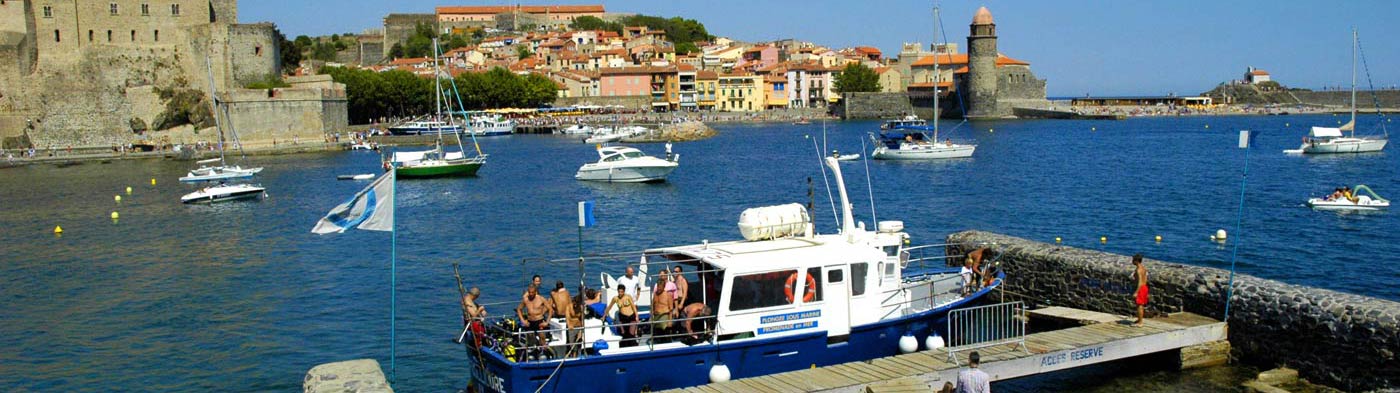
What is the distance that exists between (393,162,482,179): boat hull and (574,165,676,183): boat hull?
19.8ft

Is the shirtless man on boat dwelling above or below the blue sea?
above

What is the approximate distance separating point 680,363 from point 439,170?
3541cm

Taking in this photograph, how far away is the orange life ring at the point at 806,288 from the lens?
452 inches

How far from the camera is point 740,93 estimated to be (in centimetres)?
11656

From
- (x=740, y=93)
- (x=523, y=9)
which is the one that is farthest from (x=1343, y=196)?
(x=523, y=9)

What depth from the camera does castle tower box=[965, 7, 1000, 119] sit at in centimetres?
10325

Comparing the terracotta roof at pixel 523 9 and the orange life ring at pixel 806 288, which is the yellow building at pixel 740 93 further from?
the orange life ring at pixel 806 288

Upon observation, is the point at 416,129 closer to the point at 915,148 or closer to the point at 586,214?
the point at 915,148

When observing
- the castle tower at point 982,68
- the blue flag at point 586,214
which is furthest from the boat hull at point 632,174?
the castle tower at point 982,68

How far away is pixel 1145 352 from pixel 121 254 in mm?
21116

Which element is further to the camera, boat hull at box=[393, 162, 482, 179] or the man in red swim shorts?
boat hull at box=[393, 162, 482, 179]

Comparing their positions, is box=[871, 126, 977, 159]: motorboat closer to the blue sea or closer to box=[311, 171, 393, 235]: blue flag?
the blue sea

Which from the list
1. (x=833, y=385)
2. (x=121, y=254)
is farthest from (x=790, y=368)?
(x=121, y=254)

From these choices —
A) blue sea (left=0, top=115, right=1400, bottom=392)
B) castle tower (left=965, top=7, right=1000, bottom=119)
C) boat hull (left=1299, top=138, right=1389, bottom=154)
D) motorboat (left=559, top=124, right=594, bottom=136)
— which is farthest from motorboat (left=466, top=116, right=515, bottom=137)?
boat hull (left=1299, top=138, right=1389, bottom=154)
